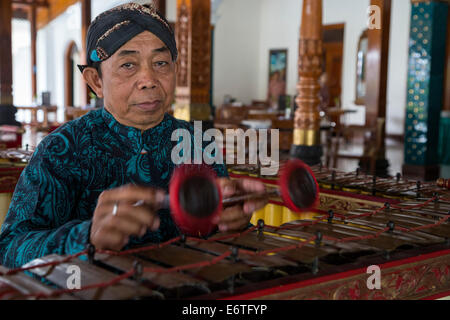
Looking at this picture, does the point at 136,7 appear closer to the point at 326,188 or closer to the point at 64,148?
the point at 64,148

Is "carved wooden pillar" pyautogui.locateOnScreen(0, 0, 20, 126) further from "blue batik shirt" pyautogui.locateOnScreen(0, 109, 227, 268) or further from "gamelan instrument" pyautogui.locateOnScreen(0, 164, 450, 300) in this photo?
"gamelan instrument" pyautogui.locateOnScreen(0, 164, 450, 300)

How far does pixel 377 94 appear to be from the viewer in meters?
7.14

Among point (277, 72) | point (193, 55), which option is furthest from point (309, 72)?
point (277, 72)

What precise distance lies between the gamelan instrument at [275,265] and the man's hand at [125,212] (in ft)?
0.20

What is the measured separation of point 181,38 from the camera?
5.90 meters

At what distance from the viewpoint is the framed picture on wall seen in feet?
47.1

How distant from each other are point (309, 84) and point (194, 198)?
4757mm

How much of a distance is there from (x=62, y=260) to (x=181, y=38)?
4.85m

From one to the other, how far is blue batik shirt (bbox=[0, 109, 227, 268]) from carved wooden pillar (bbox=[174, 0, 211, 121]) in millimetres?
4027

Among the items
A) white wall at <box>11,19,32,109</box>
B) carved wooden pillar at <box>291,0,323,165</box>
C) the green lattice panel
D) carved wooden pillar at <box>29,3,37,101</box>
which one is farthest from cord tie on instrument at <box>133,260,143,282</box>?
white wall at <box>11,19,32,109</box>

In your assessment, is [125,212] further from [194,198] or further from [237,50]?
[237,50]

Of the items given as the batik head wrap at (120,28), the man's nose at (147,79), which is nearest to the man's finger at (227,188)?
the man's nose at (147,79)

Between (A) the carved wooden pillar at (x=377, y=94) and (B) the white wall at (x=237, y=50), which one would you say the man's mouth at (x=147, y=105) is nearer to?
(A) the carved wooden pillar at (x=377, y=94)

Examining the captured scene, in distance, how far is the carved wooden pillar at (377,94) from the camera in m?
6.99
